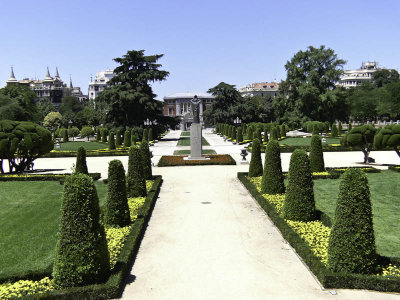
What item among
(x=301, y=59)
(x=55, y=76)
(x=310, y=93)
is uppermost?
(x=55, y=76)

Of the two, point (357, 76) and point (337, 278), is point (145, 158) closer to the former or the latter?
point (337, 278)

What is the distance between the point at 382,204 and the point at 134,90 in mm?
39083

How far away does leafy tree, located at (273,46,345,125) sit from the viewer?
57.2 metres

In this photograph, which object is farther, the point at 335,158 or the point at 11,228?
the point at 335,158

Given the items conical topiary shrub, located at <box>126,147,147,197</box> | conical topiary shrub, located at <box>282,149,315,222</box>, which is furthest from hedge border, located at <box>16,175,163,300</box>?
conical topiary shrub, located at <box>282,149,315,222</box>

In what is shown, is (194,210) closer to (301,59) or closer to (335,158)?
(335,158)

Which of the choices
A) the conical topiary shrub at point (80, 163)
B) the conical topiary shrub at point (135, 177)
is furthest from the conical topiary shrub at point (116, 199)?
the conical topiary shrub at point (80, 163)

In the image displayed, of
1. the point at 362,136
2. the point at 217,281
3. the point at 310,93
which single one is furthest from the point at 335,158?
the point at 310,93

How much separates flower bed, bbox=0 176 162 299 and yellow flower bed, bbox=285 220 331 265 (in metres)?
4.34

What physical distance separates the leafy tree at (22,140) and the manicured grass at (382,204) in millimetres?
15342

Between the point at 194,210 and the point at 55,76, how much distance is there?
16860 cm

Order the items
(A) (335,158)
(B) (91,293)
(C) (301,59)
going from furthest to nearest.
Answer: (C) (301,59) → (A) (335,158) → (B) (91,293)

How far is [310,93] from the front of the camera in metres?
56.3

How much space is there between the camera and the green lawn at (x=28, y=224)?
8.68m
